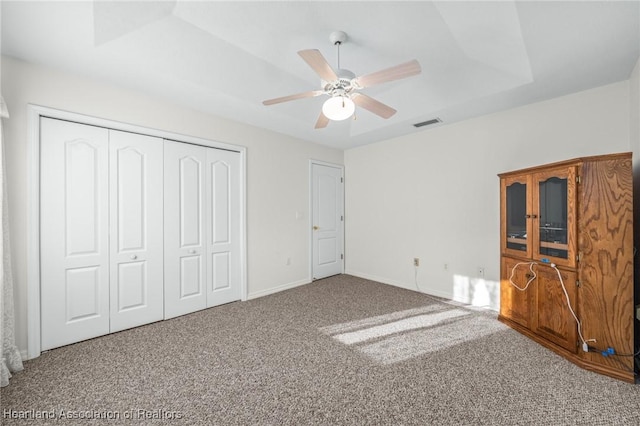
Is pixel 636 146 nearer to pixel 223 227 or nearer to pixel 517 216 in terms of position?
pixel 517 216

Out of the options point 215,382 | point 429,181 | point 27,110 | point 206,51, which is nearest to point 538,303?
point 429,181

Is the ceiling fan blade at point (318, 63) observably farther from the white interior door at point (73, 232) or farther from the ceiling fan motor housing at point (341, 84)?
the white interior door at point (73, 232)

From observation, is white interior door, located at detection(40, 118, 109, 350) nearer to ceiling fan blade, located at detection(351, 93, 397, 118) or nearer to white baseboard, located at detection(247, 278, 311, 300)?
white baseboard, located at detection(247, 278, 311, 300)

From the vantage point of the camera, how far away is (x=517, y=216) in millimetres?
2791

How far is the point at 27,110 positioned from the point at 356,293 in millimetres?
4103

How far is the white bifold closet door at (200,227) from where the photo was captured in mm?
3184

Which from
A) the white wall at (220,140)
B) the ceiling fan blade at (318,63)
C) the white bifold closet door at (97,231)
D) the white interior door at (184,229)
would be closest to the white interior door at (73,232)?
the white bifold closet door at (97,231)

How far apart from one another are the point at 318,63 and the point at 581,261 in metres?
2.60

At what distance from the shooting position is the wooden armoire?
2045 mm

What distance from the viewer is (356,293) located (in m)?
4.06

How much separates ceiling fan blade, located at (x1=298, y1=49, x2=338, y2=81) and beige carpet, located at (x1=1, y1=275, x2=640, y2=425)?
2.22m

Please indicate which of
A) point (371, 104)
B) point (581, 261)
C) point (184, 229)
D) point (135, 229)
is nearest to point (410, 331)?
point (581, 261)

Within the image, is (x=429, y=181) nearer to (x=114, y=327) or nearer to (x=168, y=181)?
(x=168, y=181)

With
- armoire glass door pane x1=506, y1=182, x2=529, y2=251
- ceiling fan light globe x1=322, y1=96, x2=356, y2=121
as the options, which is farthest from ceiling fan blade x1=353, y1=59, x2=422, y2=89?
armoire glass door pane x1=506, y1=182, x2=529, y2=251
